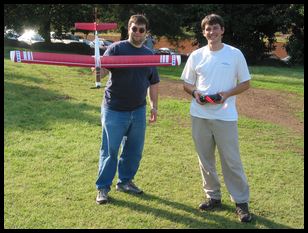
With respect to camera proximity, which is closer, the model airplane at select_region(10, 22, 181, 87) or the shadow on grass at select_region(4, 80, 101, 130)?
the model airplane at select_region(10, 22, 181, 87)

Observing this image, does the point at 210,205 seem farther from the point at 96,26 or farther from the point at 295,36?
the point at 295,36

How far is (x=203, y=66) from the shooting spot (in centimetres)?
410

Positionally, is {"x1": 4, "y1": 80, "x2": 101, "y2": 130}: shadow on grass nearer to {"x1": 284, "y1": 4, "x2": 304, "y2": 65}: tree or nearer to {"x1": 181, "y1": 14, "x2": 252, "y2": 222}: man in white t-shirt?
{"x1": 181, "y1": 14, "x2": 252, "y2": 222}: man in white t-shirt

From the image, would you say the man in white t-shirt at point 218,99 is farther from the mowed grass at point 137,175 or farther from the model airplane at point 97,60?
the mowed grass at point 137,175

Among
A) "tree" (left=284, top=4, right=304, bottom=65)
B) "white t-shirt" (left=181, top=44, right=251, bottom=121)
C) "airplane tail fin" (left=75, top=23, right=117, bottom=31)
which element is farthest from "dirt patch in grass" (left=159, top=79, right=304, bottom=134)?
"tree" (left=284, top=4, right=304, bottom=65)

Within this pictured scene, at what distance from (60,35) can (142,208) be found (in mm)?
26519

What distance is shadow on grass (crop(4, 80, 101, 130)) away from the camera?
25.6 ft

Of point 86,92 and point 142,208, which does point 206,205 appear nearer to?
point 142,208

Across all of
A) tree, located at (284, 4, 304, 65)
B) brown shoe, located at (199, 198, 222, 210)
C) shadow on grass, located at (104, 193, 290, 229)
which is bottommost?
shadow on grass, located at (104, 193, 290, 229)

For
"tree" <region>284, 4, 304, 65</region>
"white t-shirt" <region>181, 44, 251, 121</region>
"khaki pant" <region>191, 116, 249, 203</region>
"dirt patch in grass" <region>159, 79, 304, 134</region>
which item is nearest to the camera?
"white t-shirt" <region>181, 44, 251, 121</region>

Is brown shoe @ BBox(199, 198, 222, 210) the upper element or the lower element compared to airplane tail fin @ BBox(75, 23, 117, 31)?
lower

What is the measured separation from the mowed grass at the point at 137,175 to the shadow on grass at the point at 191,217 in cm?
1

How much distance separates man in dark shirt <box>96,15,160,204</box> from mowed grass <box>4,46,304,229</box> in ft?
1.48
